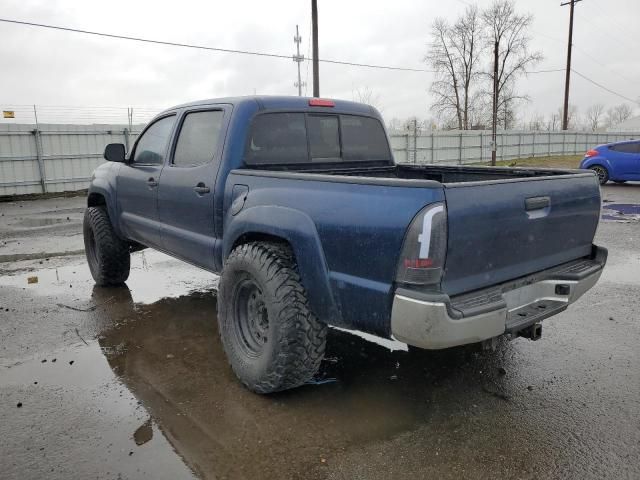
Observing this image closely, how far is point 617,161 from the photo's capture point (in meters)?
16.2

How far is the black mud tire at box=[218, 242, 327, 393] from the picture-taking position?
306cm

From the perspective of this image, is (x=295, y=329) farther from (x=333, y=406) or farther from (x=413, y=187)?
(x=413, y=187)

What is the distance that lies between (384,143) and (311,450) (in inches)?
116

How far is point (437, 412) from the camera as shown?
10.3 feet

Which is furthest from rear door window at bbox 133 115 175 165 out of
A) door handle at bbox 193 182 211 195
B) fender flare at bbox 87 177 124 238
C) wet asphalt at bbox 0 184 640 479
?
wet asphalt at bbox 0 184 640 479

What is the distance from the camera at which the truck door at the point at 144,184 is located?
4.70 meters

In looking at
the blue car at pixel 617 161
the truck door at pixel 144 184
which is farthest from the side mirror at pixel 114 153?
the blue car at pixel 617 161

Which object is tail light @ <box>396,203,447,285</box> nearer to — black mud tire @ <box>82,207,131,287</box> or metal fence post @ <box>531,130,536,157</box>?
black mud tire @ <box>82,207,131,287</box>

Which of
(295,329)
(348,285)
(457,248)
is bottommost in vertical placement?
(295,329)

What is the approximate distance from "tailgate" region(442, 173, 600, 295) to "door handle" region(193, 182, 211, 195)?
6.49 ft

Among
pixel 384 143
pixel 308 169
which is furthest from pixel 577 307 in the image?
pixel 308 169


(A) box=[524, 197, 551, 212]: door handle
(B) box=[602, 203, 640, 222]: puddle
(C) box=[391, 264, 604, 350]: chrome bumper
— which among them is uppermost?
(A) box=[524, 197, 551, 212]: door handle

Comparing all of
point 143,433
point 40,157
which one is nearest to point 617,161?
point 143,433

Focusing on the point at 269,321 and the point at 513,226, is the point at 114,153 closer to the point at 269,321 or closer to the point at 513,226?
the point at 269,321
